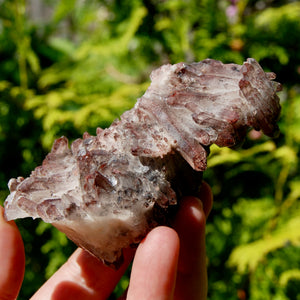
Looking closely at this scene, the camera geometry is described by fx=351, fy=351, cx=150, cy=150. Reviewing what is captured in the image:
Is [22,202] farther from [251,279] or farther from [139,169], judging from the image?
[251,279]

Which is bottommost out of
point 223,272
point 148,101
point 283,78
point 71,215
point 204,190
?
point 223,272

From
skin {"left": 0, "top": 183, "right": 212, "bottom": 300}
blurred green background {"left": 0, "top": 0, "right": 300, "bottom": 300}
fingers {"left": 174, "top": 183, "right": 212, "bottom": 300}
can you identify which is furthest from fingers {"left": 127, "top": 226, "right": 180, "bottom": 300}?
blurred green background {"left": 0, "top": 0, "right": 300, "bottom": 300}

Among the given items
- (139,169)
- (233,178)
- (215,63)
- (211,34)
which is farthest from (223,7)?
(139,169)

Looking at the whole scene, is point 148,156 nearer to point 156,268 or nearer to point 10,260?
point 156,268

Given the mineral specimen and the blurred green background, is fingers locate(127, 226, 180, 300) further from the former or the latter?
the blurred green background

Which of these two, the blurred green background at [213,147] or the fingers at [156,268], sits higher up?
the fingers at [156,268]

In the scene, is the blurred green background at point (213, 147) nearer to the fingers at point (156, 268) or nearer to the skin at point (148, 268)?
the skin at point (148, 268)

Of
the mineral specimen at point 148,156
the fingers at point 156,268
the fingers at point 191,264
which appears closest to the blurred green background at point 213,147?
the fingers at point 191,264
